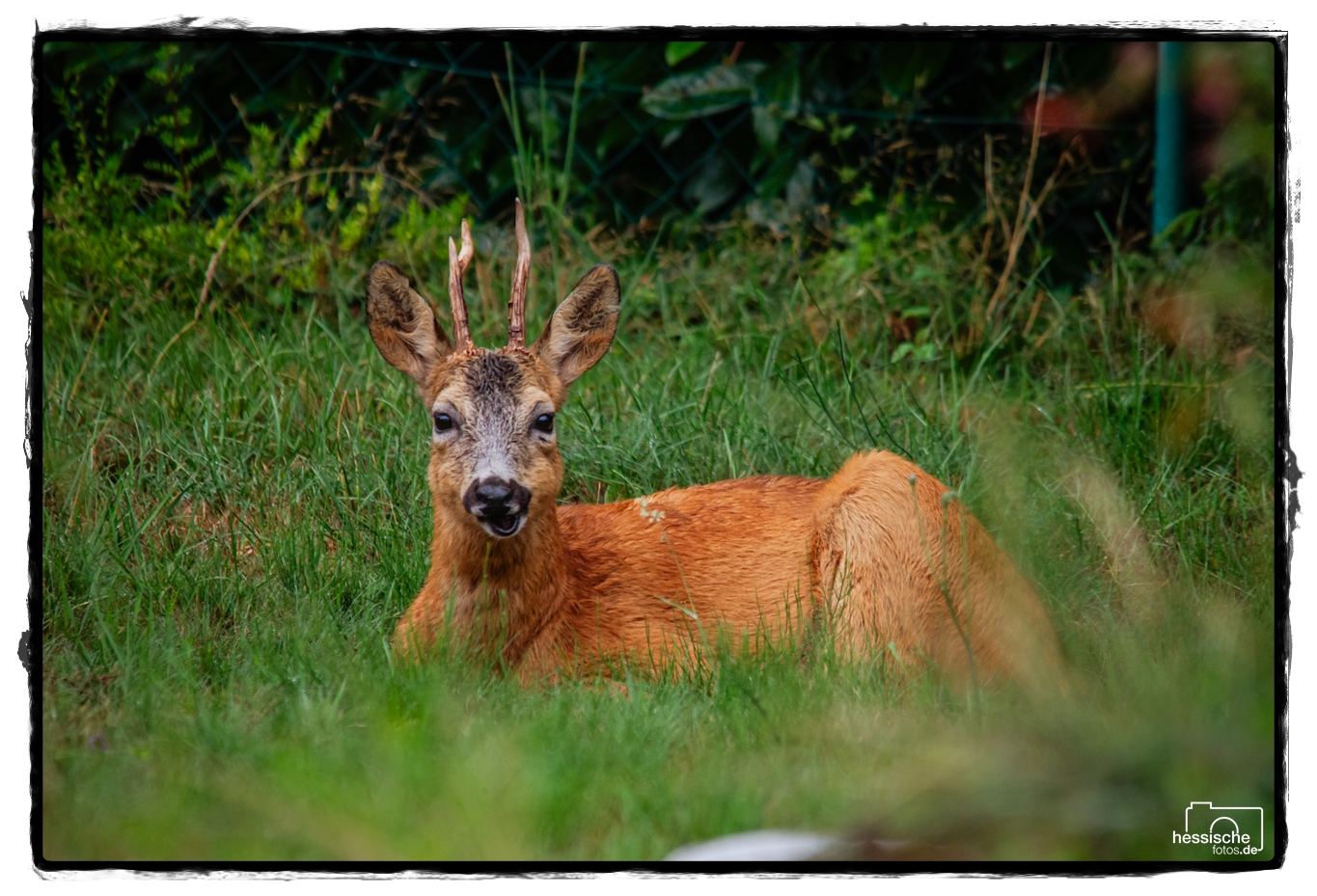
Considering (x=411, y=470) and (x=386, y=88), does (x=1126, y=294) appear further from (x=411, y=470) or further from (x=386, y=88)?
(x=386, y=88)

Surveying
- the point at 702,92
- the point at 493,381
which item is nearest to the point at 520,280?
the point at 493,381

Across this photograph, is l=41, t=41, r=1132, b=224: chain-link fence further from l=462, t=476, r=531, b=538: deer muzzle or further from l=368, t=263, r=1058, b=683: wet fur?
l=462, t=476, r=531, b=538: deer muzzle

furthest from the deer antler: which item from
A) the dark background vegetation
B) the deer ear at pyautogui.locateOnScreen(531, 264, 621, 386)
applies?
the dark background vegetation

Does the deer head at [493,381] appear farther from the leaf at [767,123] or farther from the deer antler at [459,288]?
the leaf at [767,123]

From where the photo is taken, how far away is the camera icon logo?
2.63 meters

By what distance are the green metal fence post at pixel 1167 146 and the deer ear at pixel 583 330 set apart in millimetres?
2464

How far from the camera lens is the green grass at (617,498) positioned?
108 inches

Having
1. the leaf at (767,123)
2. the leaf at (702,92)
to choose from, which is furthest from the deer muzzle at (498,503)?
the leaf at (767,123)

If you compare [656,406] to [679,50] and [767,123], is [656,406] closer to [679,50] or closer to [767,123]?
[679,50]

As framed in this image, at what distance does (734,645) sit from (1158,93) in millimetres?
2932

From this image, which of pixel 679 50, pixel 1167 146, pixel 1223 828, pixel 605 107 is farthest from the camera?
pixel 605 107

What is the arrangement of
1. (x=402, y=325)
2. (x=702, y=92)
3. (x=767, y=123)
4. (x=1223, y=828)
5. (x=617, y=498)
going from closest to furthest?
(x=1223, y=828) < (x=402, y=325) < (x=617, y=498) < (x=702, y=92) < (x=767, y=123)

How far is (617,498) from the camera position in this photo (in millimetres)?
5082

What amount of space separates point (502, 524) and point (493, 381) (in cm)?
45
